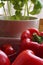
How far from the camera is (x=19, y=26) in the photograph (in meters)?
0.66

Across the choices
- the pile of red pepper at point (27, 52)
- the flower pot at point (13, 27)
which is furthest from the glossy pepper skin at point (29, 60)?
the flower pot at point (13, 27)

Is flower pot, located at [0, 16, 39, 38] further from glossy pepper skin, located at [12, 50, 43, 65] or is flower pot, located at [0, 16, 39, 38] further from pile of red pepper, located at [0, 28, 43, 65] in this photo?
glossy pepper skin, located at [12, 50, 43, 65]

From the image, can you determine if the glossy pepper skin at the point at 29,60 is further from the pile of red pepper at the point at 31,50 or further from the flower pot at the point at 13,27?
the flower pot at the point at 13,27

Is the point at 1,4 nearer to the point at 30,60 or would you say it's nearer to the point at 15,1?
the point at 15,1

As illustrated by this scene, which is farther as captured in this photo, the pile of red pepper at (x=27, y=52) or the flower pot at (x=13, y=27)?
the flower pot at (x=13, y=27)

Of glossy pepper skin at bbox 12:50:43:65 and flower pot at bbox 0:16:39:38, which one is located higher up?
glossy pepper skin at bbox 12:50:43:65

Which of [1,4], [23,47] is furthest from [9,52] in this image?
[1,4]

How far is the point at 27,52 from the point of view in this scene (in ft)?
1.14

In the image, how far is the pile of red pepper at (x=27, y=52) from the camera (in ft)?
1.08

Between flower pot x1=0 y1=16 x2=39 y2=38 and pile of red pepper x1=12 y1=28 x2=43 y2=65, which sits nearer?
pile of red pepper x1=12 y1=28 x2=43 y2=65

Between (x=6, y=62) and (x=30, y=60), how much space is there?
0.06 meters

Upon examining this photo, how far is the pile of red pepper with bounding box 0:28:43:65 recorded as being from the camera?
0.33 m

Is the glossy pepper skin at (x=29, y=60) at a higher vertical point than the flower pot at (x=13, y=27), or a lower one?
higher

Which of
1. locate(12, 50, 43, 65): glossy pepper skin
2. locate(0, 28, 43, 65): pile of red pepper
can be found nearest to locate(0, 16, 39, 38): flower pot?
locate(0, 28, 43, 65): pile of red pepper
